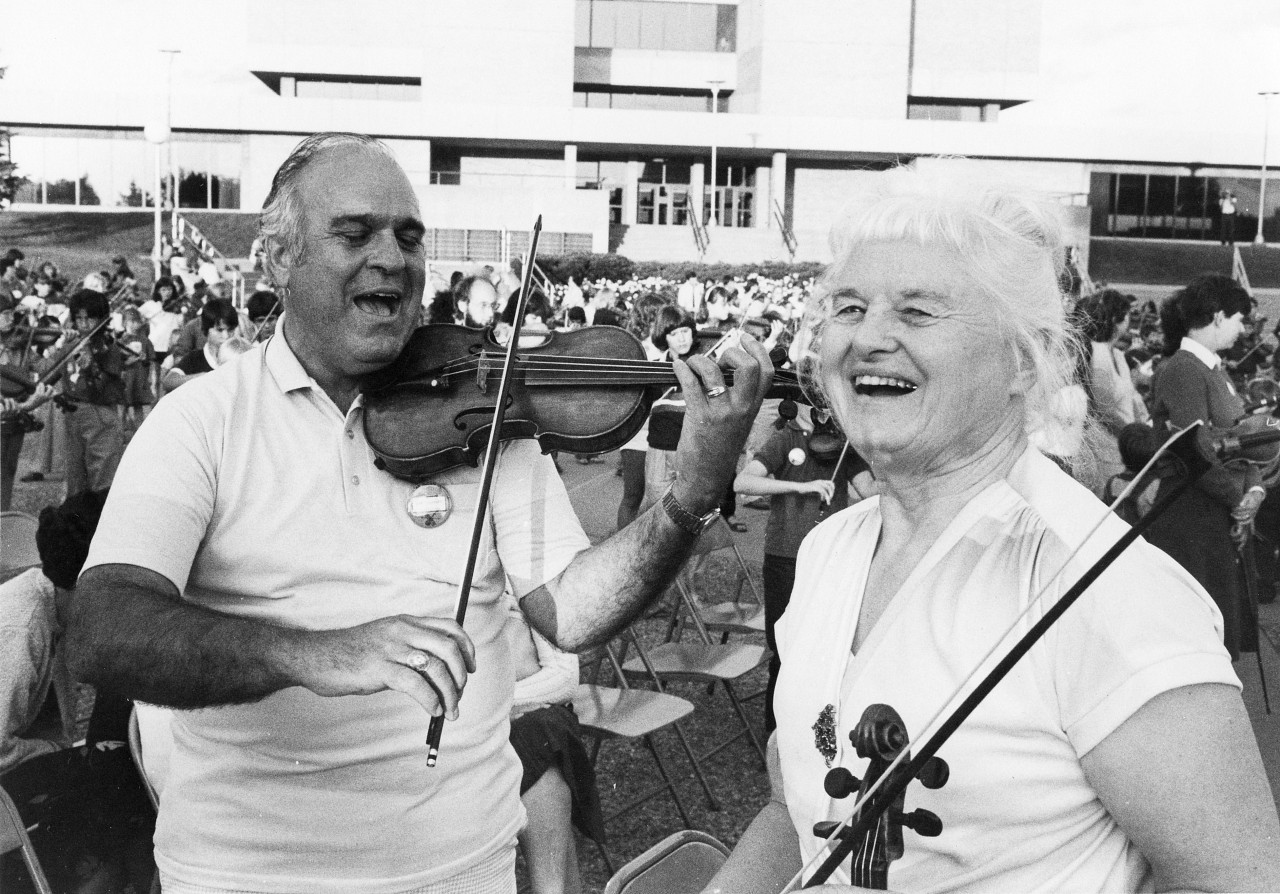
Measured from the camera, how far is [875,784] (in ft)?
4.42

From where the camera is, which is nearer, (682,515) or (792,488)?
(682,515)

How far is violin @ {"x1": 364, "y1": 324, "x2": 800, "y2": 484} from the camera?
2357mm

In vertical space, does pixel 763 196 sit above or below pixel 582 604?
above

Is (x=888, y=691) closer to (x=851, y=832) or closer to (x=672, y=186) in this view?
(x=851, y=832)

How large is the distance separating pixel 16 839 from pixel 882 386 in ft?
7.27

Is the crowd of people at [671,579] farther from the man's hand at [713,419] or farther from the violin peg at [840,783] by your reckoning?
the violin peg at [840,783]

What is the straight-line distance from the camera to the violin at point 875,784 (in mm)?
1304

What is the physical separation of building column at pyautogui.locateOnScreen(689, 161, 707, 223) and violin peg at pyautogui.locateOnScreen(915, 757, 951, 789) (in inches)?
1808

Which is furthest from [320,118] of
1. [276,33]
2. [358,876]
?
[358,876]

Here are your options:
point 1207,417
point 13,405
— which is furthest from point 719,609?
point 13,405

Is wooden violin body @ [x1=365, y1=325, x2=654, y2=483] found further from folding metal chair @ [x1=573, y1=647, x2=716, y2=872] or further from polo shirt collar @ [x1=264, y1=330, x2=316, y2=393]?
folding metal chair @ [x1=573, y1=647, x2=716, y2=872]

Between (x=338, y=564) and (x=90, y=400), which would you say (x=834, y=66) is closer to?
(x=90, y=400)

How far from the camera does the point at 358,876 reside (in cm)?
194

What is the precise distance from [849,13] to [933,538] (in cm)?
4866
